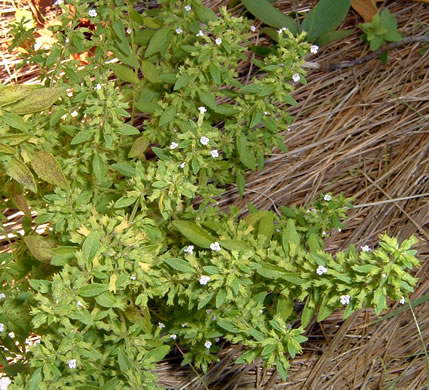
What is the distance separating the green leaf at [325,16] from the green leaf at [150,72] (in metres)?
0.91

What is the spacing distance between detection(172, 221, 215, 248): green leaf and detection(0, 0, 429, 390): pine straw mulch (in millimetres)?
788

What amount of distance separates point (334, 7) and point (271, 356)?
1.73 m

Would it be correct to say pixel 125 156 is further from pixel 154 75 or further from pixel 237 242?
pixel 237 242

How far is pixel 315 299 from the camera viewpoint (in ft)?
4.98

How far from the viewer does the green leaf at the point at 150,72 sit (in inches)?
81.4

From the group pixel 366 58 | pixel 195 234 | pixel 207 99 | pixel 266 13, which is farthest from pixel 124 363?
pixel 366 58

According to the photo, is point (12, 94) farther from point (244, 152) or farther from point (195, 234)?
point (244, 152)

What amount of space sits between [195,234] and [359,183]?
1137 millimetres

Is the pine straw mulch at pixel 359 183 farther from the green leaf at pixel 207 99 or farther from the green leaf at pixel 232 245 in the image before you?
the green leaf at pixel 232 245

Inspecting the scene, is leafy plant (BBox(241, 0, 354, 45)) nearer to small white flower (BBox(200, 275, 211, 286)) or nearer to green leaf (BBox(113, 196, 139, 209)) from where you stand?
green leaf (BBox(113, 196, 139, 209))

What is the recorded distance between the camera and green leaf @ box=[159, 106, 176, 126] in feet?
6.25

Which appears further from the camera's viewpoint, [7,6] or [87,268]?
[7,6]

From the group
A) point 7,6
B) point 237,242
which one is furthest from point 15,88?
point 7,6

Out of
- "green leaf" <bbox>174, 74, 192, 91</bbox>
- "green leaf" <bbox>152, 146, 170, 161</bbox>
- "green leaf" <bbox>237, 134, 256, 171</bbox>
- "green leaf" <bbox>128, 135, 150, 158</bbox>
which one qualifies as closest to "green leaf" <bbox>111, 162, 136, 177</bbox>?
"green leaf" <bbox>152, 146, 170, 161</bbox>
